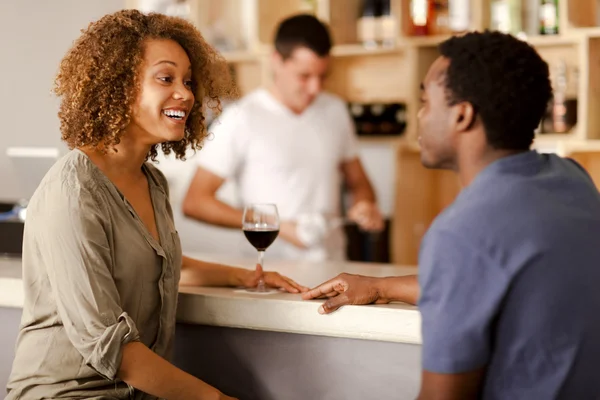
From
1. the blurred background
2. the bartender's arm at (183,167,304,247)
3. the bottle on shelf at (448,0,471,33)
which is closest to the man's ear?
the bartender's arm at (183,167,304,247)

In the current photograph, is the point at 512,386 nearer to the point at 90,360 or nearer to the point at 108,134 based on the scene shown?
the point at 90,360

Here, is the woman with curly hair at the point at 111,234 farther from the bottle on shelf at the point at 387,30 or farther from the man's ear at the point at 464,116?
the bottle on shelf at the point at 387,30

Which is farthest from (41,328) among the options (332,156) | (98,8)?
(98,8)

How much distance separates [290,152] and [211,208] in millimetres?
400

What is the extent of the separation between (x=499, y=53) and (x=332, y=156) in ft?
7.09

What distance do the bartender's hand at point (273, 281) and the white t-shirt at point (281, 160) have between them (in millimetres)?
1251

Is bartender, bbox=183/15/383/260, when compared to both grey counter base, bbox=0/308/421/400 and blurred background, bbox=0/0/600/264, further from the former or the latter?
grey counter base, bbox=0/308/421/400

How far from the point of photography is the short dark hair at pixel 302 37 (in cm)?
328

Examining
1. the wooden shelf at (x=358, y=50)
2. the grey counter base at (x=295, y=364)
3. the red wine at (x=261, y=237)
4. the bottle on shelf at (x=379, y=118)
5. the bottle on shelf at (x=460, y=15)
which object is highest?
the bottle on shelf at (x=460, y=15)

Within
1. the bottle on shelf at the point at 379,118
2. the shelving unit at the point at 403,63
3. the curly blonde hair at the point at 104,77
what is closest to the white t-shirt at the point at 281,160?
the shelving unit at the point at 403,63

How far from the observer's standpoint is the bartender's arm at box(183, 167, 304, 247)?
121 inches

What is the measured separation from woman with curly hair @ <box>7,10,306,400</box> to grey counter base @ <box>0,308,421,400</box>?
0.46ft

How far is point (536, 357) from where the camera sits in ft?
3.90

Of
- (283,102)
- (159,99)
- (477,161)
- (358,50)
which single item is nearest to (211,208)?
(283,102)
